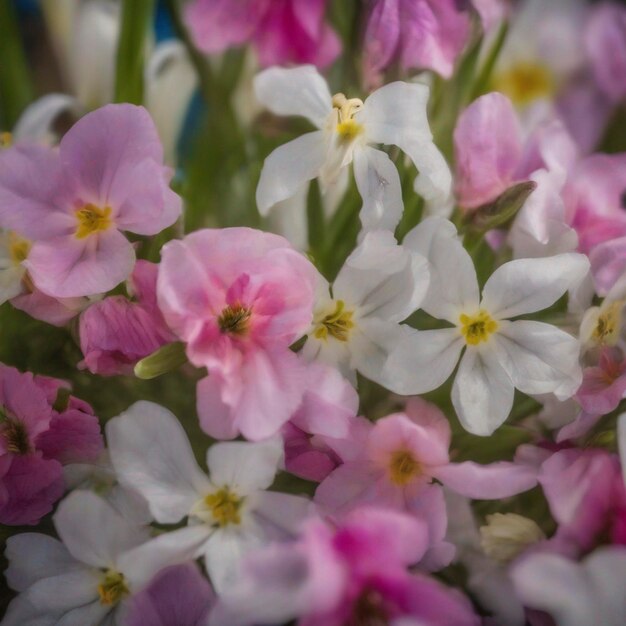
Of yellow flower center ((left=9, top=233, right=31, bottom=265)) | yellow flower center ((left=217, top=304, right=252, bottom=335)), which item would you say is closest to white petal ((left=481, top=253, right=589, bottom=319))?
yellow flower center ((left=217, top=304, right=252, bottom=335))

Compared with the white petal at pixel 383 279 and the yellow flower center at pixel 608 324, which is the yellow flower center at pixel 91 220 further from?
the yellow flower center at pixel 608 324

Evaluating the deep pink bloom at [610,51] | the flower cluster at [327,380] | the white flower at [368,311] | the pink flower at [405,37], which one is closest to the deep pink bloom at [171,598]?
the flower cluster at [327,380]

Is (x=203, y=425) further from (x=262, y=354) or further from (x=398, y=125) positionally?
(x=398, y=125)

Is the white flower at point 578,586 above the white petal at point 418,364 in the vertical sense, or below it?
below

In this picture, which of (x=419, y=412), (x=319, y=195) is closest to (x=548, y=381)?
(x=419, y=412)

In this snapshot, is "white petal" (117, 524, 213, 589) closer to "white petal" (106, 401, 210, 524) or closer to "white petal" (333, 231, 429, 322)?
"white petal" (106, 401, 210, 524)
